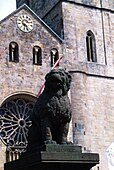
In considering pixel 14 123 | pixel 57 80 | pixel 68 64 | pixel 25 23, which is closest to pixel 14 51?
pixel 25 23

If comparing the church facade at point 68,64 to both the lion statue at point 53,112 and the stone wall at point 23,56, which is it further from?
the lion statue at point 53,112

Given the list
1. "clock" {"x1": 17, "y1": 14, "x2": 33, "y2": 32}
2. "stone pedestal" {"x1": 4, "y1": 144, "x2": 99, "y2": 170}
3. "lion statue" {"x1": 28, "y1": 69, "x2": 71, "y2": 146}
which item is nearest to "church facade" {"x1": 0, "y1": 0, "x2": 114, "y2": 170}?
"clock" {"x1": 17, "y1": 14, "x2": 33, "y2": 32}

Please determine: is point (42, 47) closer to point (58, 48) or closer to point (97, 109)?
point (58, 48)

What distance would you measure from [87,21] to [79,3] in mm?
1067

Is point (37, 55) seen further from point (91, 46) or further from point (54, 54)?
point (91, 46)

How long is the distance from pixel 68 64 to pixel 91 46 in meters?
2.44

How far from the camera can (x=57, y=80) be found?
212 inches

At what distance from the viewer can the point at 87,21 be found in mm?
21766

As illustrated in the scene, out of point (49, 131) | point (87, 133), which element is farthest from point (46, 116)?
point (87, 133)

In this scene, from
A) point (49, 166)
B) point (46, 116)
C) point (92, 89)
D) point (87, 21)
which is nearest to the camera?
point (49, 166)

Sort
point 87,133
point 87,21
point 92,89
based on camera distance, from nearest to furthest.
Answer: point 87,133
point 92,89
point 87,21

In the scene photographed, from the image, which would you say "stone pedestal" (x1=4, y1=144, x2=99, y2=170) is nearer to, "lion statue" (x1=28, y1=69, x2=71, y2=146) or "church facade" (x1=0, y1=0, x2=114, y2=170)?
"lion statue" (x1=28, y1=69, x2=71, y2=146)

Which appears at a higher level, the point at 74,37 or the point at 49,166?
the point at 74,37

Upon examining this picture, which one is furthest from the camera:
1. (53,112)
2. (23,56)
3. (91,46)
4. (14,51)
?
(91,46)
